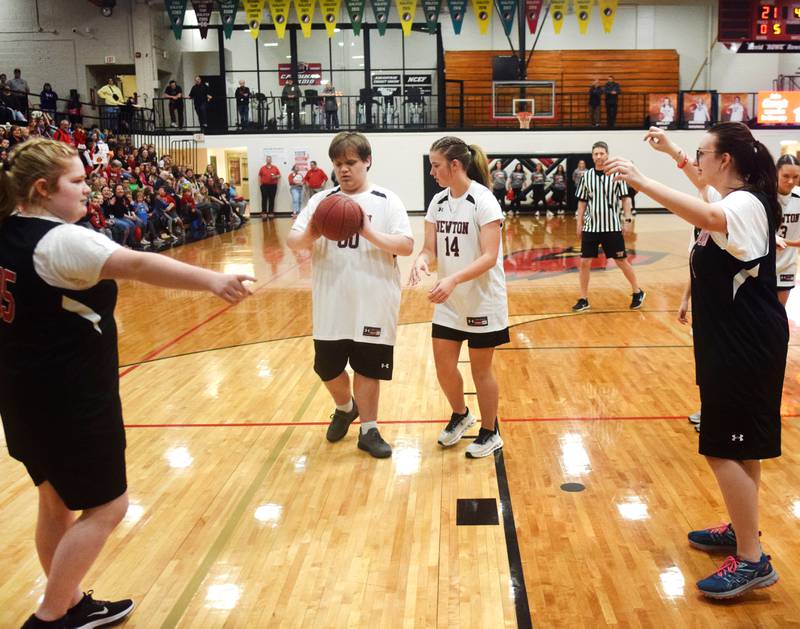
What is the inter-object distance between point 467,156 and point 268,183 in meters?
19.4

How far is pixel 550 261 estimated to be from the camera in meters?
12.4

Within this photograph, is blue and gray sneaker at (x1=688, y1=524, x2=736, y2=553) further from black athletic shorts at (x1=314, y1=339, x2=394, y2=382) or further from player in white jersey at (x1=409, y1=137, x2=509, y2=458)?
black athletic shorts at (x1=314, y1=339, x2=394, y2=382)

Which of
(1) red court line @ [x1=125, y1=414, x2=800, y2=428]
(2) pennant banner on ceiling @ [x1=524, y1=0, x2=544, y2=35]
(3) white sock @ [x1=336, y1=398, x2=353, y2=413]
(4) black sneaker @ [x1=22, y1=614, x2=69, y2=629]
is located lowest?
(1) red court line @ [x1=125, y1=414, x2=800, y2=428]

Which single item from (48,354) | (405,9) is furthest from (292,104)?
(48,354)

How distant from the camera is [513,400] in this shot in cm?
541

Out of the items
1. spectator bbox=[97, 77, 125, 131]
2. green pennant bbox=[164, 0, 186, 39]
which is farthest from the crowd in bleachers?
green pennant bbox=[164, 0, 186, 39]

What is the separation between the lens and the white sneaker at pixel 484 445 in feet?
14.2

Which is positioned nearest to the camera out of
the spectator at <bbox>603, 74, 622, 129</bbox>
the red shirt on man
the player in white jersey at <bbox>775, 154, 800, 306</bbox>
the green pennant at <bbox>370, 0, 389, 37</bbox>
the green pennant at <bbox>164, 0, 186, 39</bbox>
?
the player in white jersey at <bbox>775, 154, 800, 306</bbox>

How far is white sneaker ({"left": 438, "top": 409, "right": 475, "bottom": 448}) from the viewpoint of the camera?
4.52 meters

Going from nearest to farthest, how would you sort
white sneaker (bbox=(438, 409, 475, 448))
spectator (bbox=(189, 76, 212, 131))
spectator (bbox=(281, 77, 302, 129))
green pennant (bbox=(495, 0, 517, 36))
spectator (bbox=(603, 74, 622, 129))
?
white sneaker (bbox=(438, 409, 475, 448)), green pennant (bbox=(495, 0, 517, 36)), spectator (bbox=(189, 76, 212, 131)), spectator (bbox=(603, 74, 622, 129)), spectator (bbox=(281, 77, 302, 129))

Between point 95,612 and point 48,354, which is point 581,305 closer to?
point 95,612

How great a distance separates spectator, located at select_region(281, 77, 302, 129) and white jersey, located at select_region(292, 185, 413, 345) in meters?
20.0

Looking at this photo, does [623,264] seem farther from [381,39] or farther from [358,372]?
[381,39]

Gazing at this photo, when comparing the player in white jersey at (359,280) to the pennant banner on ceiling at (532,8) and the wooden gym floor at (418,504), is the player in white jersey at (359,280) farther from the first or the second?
the pennant banner on ceiling at (532,8)
